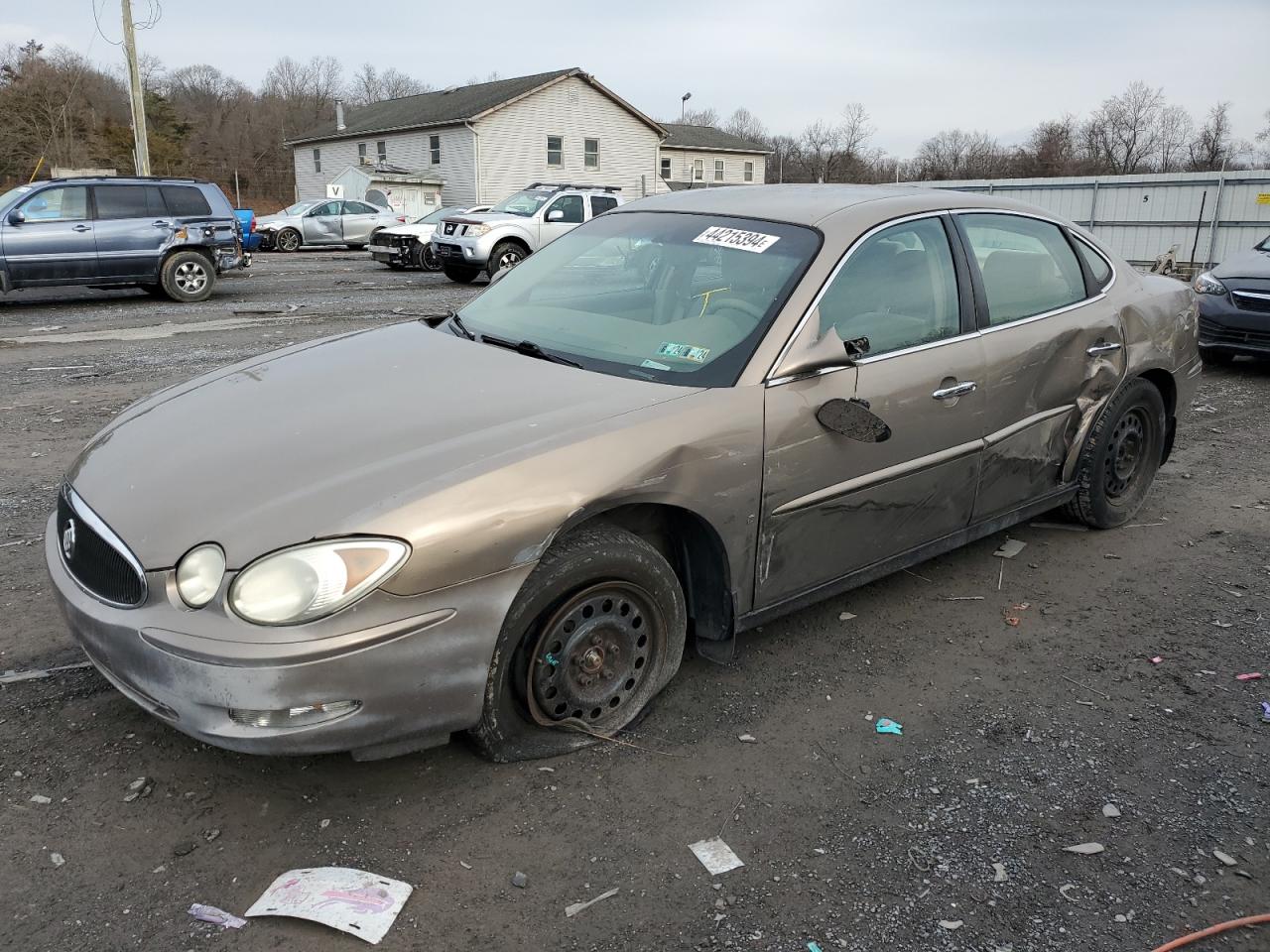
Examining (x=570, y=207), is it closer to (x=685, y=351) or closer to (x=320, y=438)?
(x=685, y=351)

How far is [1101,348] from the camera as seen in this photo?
177 inches

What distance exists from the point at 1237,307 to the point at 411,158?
131ft

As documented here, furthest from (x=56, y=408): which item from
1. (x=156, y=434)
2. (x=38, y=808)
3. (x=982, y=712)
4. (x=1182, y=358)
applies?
(x=1182, y=358)

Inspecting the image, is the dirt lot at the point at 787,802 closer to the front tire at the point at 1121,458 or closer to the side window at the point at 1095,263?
the front tire at the point at 1121,458

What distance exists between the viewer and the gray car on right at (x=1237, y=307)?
8.84 meters

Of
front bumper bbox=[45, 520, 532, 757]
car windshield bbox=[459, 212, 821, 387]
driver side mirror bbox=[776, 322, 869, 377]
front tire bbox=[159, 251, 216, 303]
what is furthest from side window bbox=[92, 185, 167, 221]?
driver side mirror bbox=[776, 322, 869, 377]

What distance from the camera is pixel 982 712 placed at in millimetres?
3387

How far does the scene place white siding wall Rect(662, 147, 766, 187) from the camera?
56.3 m

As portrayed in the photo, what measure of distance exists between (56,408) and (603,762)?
20.8 ft

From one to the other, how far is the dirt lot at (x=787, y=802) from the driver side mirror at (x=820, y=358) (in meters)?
1.14

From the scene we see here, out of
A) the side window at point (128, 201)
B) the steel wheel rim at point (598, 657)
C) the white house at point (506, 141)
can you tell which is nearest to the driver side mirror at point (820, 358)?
the steel wheel rim at point (598, 657)

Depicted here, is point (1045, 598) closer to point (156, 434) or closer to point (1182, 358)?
point (1182, 358)

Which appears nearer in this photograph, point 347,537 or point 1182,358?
point 347,537

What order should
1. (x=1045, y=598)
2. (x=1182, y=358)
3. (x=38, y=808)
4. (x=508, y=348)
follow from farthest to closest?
(x=1182, y=358) < (x=1045, y=598) < (x=508, y=348) < (x=38, y=808)
